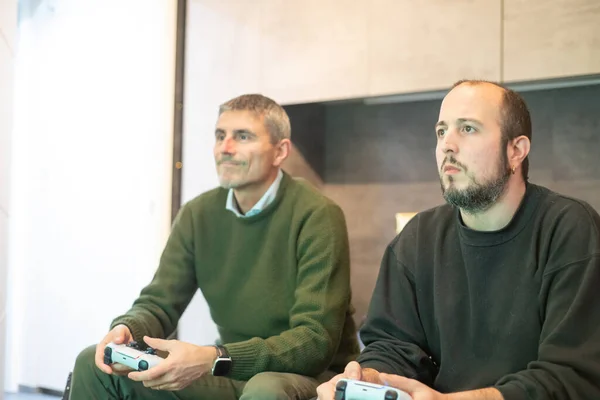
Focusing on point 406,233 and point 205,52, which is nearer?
point 406,233

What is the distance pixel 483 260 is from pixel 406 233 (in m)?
0.20

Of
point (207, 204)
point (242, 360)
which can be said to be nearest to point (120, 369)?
point (242, 360)

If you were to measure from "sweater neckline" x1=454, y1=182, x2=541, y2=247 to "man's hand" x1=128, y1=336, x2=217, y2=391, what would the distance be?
0.62 m

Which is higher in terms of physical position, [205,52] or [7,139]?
[205,52]

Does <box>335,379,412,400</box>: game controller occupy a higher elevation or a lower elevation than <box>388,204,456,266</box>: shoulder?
lower

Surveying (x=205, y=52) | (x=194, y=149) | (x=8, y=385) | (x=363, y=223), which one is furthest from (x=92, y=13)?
(x=8, y=385)

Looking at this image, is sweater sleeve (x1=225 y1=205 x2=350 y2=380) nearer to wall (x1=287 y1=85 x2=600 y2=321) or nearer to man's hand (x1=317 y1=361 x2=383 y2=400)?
man's hand (x1=317 y1=361 x2=383 y2=400)

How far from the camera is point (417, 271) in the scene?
135 cm

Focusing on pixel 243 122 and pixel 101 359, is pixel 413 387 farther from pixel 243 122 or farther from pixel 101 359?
pixel 243 122

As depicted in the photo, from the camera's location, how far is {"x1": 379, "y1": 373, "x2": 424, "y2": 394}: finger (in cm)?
108

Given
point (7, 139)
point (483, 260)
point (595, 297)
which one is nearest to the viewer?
point (595, 297)

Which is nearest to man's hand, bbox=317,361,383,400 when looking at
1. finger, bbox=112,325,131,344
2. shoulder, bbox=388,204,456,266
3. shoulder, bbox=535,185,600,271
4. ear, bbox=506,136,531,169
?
shoulder, bbox=388,204,456,266

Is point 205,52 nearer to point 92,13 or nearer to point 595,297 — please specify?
point 92,13

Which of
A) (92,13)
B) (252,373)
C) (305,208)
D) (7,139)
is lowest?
(252,373)
